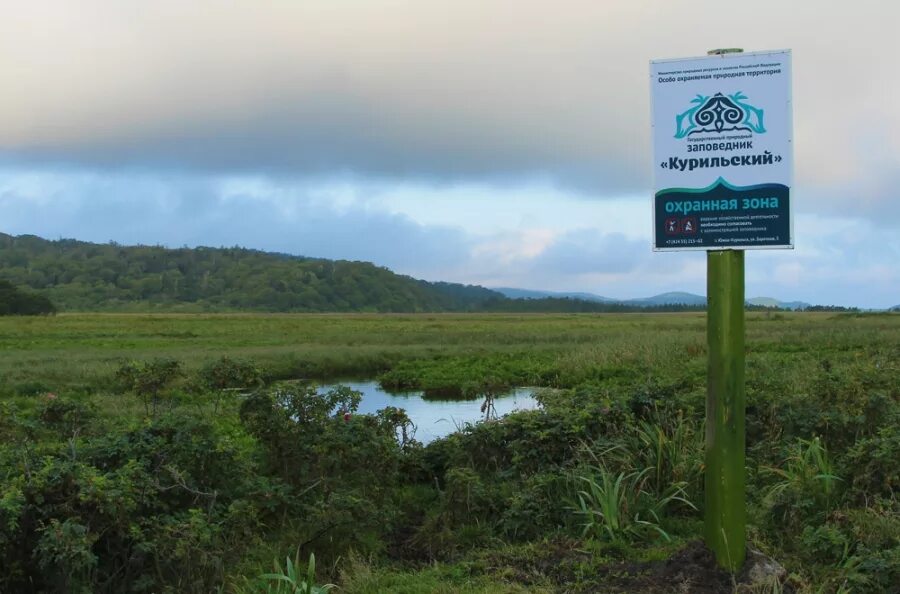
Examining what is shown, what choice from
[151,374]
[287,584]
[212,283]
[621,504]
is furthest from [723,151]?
[212,283]

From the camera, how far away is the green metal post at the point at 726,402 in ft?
15.9

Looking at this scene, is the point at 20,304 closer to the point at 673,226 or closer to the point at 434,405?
the point at 434,405

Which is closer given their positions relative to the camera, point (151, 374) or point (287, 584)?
point (287, 584)

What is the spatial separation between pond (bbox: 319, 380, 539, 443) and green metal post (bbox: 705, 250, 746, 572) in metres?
10.2

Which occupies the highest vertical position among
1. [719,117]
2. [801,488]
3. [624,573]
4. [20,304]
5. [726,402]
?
[719,117]

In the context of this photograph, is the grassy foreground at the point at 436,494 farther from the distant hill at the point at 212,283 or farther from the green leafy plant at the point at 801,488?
the distant hill at the point at 212,283

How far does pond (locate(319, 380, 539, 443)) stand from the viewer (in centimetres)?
1684

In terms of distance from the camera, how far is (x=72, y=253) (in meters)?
182

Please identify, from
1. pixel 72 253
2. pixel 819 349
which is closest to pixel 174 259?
pixel 72 253

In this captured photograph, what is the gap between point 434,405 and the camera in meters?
21.6

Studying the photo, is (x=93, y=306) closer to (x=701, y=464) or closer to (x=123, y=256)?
(x=123, y=256)

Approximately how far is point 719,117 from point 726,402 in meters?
1.74

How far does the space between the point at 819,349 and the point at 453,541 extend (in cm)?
2476

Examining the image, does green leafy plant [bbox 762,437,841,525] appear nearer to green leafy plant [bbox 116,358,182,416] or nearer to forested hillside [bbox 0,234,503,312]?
green leafy plant [bbox 116,358,182,416]
